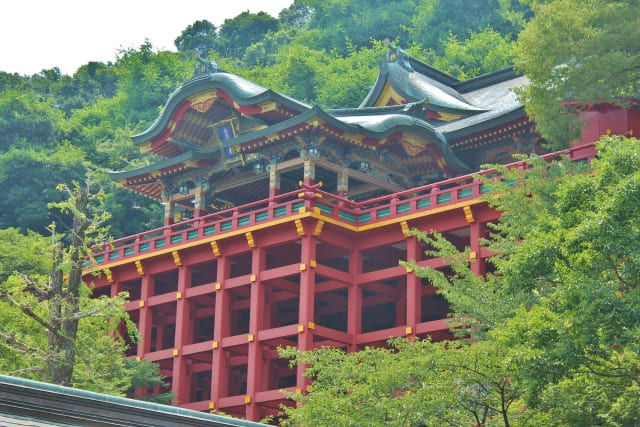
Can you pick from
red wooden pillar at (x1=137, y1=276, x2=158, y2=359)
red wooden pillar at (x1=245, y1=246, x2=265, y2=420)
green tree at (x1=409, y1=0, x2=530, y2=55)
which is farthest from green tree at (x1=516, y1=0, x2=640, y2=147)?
green tree at (x1=409, y1=0, x2=530, y2=55)

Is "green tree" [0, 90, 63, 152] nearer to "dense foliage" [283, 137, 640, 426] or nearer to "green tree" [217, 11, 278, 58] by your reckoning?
"green tree" [217, 11, 278, 58]

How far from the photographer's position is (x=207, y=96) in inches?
1517

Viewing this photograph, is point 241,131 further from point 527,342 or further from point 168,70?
point 168,70

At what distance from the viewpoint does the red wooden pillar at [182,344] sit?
118ft

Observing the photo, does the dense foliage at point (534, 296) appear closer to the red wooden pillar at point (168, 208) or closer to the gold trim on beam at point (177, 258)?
the gold trim on beam at point (177, 258)

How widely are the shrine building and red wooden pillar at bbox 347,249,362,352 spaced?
0.14 feet

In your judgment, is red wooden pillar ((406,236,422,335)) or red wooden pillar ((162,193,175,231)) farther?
red wooden pillar ((162,193,175,231))

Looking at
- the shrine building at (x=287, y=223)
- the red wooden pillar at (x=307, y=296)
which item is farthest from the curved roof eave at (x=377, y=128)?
the red wooden pillar at (x=307, y=296)

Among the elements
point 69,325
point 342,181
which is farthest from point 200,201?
point 69,325

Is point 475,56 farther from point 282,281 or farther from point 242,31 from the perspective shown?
point 282,281

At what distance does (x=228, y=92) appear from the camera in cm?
3778

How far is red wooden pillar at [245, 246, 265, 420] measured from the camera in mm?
33531

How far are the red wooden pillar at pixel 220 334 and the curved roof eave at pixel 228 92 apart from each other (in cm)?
501

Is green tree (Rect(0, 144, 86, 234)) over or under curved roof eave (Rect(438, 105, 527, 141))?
over
